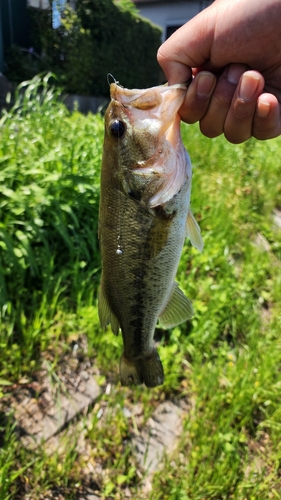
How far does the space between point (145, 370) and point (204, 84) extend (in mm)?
1359

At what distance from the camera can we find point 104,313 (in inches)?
69.3

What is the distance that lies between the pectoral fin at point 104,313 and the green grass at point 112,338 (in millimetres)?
1028

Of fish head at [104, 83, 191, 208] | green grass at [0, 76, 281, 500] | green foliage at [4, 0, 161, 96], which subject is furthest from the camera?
green foliage at [4, 0, 161, 96]

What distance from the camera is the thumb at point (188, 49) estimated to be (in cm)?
165

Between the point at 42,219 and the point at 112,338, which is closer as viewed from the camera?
the point at 112,338

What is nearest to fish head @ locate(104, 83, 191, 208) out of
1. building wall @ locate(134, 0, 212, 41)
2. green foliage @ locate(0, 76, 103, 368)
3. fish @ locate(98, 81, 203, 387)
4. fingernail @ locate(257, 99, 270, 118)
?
fish @ locate(98, 81, 203, 387)

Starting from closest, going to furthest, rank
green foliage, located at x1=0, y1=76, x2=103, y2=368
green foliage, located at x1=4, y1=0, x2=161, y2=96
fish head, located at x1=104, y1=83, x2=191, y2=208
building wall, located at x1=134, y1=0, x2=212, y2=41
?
1. fish head, located at x1=104, y1=83, x2=191, y2=208
2. green foliage, located at x1=0, y1=76, x2=103, y2=368
3. green foliage, located at x1=4, y1=0, x2=161, y2=96
4. building wall, located at x1=134, y1=0, x2=212, y2=41

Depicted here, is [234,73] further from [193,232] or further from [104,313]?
[104,313]

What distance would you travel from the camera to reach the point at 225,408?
106 inches

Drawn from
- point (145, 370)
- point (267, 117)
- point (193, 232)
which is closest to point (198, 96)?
point (267, 117)

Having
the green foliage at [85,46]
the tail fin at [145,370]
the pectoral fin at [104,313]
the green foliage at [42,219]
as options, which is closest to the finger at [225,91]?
the pectoral fin at [104,313]

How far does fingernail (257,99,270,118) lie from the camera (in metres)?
1.65

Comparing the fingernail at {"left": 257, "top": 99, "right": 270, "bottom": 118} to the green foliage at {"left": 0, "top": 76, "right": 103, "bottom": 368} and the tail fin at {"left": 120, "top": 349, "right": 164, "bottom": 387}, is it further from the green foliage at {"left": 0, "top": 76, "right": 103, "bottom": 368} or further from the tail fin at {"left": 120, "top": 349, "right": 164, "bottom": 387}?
the green foliage at {"left": 0, "top": 76, "right": 103, "bottom": 368}

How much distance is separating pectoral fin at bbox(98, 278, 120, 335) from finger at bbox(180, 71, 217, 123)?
91 cm
